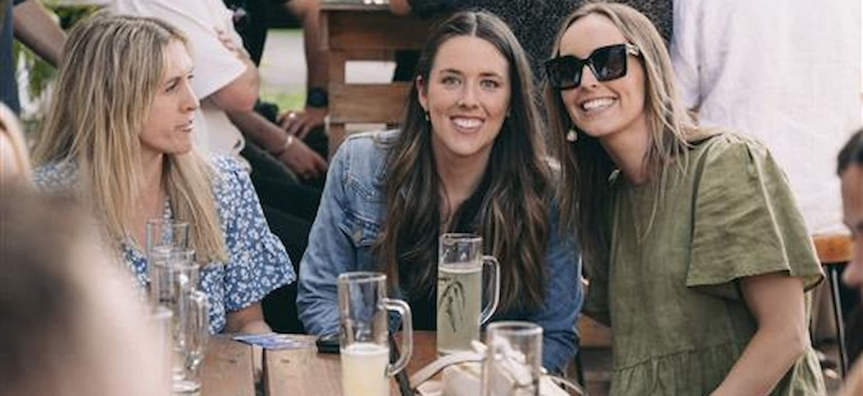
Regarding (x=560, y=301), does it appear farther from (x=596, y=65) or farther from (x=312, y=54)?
(x=312, y=54)

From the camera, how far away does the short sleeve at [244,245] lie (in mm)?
3676

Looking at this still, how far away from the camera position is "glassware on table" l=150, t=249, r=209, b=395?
8.94 feet

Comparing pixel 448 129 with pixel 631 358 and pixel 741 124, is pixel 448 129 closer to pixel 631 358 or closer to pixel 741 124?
pixel 631 358

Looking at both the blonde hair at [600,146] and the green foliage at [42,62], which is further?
the green foliage at [42,62]

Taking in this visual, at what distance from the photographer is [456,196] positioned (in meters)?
3.56

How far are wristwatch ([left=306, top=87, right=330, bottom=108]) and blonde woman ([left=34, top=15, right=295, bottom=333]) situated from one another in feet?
7.51

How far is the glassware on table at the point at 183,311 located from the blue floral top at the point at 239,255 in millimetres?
761

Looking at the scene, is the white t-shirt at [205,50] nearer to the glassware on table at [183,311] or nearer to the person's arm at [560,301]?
the person's arm at [560,301]

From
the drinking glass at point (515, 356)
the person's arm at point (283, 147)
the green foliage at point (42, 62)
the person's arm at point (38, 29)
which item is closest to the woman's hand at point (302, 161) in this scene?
the person's arm at point (283, 147)

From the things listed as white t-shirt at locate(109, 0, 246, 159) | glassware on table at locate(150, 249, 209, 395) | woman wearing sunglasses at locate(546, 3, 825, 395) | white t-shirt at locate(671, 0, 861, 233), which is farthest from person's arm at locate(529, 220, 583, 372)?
white t-shirt at locate(109, 0, 246, 159)

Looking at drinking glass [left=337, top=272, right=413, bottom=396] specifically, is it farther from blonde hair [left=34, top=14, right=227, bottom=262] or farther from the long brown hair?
blonde hair [left=34, top=14, right=227, bottom=262]

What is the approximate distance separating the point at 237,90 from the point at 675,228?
5.84 ft

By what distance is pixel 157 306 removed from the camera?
2666 mm

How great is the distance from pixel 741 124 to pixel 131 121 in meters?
1.62
